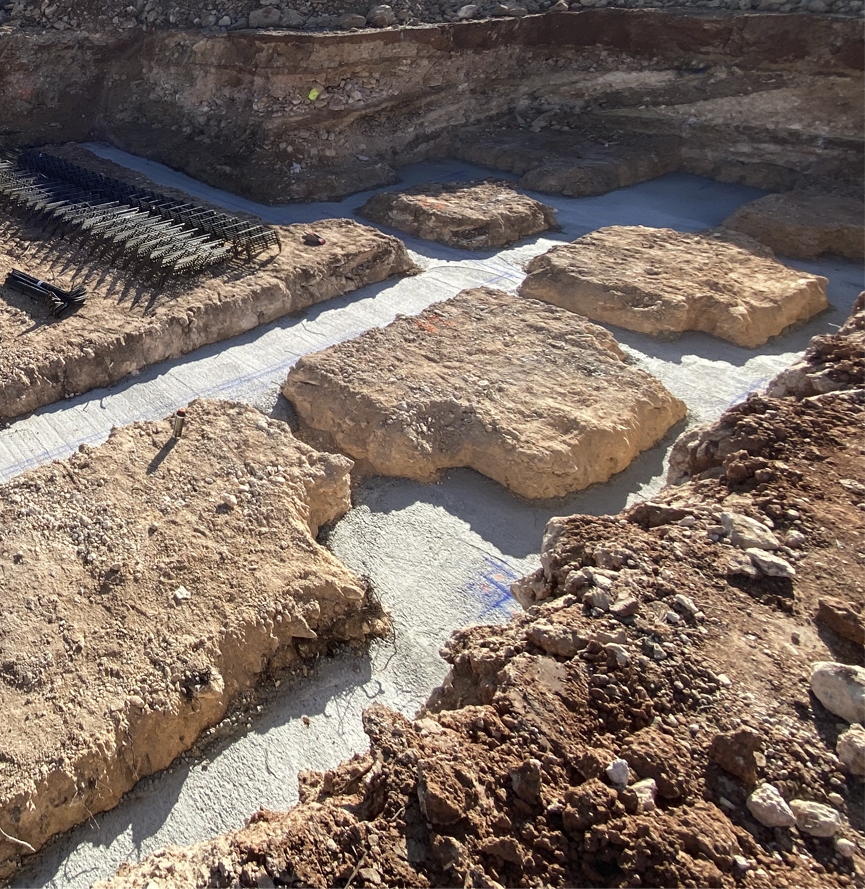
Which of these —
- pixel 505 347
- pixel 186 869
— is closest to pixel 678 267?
pixel 505 347

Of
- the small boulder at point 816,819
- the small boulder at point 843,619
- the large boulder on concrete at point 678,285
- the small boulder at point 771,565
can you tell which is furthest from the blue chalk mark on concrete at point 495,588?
the large boulder on concrete at point 678,285

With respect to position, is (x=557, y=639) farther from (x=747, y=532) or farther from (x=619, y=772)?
(x=747, y=532)

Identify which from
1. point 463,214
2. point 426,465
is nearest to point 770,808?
point 426,465

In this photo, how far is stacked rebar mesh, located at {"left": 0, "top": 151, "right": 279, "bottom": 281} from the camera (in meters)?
9.56

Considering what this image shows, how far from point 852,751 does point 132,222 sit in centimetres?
1085

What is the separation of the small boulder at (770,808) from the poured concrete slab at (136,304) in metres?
7.83

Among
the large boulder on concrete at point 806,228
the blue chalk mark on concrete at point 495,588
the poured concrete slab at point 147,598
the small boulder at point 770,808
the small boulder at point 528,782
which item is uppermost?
the large boulder on concrete at point 806,228

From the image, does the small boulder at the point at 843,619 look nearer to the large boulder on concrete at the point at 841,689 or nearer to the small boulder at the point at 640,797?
the large boulder on concrete at the point at 841,689

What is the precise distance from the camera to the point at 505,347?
8.41m

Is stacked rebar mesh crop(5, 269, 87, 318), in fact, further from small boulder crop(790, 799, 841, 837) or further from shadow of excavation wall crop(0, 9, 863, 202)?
small boulder crop(790, 799, 841, 837)

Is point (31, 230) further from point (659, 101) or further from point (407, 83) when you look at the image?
point (659, 101)

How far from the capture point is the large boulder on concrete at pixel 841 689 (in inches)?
130

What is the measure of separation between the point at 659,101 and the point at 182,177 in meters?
10.5

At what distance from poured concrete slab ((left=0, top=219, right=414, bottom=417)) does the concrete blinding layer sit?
0.24 meters
